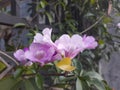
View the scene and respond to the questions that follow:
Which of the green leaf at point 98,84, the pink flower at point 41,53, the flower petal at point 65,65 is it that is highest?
the pink flower at point 41,53

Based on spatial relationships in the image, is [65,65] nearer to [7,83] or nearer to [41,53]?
[41,53]

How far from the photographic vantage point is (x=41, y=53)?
0.71m

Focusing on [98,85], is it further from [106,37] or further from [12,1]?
[106,37]

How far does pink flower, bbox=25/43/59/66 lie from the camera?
711mm

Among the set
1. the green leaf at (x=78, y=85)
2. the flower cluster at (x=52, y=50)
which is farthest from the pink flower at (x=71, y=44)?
the green leaf at (x=78, y=85)

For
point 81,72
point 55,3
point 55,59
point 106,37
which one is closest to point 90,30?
point 106,37

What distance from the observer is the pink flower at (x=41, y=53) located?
0.71 m

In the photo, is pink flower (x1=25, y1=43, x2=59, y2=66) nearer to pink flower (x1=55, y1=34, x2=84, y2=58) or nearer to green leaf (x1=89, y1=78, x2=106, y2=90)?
pink flower (x1=55, y1=34, x2=84, y2=58)

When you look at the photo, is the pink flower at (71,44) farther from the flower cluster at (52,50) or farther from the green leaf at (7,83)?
the green leaf at (7,83)

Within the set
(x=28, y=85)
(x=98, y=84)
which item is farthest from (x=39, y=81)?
(x=98, y=84)

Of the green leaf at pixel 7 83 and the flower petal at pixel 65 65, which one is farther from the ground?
the flower petal at pixel 65 65

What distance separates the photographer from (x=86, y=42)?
752mm

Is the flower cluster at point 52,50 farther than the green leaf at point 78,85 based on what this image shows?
No

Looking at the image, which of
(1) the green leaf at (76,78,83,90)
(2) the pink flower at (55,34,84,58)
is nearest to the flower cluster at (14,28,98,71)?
(2) the pink flower at (55,34,84,58)
